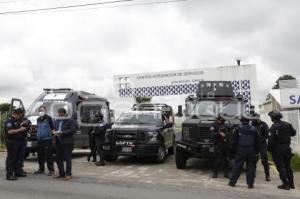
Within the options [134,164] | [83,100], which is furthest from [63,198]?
[83,100]

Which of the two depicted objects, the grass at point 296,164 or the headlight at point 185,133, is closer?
the headlight at point 185,133

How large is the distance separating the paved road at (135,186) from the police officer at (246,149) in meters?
0.32

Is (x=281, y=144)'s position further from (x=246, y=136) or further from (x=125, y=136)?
(x=125, y=136)

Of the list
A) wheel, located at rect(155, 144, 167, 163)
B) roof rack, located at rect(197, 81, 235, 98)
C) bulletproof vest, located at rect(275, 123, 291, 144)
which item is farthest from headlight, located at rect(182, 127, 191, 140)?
bulletproof vest, located at rect(275, 123, 291, 144)

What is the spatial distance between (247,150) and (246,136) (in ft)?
1.04

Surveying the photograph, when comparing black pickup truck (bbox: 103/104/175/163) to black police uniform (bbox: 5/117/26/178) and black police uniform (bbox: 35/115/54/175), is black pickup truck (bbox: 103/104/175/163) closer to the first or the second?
black police uniform (bbox: 35/115/54/175)

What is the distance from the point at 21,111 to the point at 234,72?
13.2 m

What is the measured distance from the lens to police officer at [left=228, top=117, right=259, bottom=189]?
33.9 feet

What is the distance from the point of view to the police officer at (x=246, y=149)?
1034cm

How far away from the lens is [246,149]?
34.0 feet

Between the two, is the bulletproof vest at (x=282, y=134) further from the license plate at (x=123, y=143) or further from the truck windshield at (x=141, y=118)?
the truck windshield at (x=141, y=118)

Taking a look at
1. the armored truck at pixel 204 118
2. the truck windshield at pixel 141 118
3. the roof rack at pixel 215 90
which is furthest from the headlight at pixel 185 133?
the roof rack at pixel 215 90

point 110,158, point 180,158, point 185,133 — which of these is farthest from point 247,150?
point 110,158

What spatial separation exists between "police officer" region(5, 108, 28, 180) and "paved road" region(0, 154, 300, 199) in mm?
370
